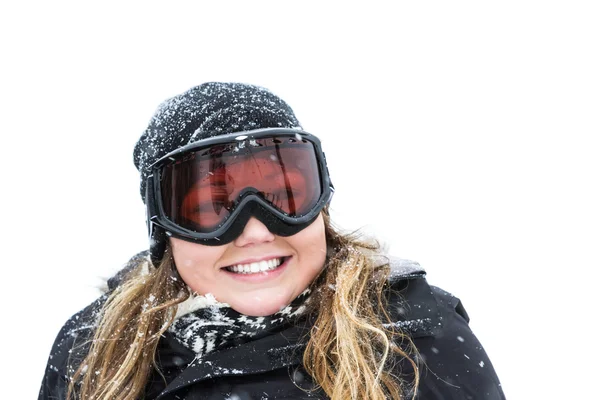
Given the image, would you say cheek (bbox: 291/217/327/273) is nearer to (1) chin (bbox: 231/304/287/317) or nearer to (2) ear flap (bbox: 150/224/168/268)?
(1) chin (bbox: 231/304/287/317)

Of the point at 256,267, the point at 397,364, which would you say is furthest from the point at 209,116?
the point at 397,364

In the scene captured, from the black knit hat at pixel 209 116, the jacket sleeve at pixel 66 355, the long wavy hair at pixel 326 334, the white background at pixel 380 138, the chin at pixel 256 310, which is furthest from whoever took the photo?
the white background at pixel 380 138

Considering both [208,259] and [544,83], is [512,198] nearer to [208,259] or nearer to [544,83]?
[544,83]

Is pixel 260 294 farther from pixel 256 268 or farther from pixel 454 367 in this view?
pixel 454 367

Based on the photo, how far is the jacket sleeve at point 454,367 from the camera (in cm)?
198

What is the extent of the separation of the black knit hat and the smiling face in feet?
1.24

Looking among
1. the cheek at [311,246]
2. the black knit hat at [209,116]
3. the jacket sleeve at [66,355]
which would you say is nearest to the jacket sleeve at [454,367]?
the cheek at [311,246]

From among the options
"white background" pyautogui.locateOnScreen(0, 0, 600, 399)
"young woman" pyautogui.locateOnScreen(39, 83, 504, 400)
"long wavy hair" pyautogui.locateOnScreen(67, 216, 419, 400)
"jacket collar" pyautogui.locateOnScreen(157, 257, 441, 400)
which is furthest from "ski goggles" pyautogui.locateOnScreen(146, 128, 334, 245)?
"white background" pyautogui.locateOnScreen(0, 0, 600, 399)

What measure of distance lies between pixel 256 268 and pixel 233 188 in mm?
313

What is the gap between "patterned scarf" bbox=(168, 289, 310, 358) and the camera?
2.06 metres

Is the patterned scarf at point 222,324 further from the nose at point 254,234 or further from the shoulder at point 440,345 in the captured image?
the shoulder at point 440,345

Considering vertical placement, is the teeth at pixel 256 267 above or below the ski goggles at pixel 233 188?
below

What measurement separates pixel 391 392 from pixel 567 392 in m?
2.51

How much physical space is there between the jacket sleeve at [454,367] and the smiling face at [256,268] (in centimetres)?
49
